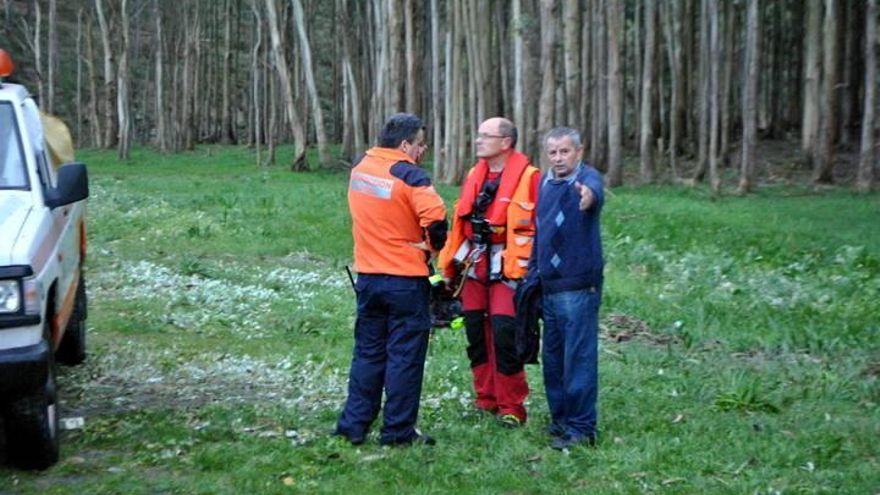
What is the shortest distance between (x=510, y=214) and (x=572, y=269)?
2.40ft

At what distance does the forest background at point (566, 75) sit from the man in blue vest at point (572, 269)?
19.0 meters

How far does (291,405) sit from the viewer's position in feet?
30.5

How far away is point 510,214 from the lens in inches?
330

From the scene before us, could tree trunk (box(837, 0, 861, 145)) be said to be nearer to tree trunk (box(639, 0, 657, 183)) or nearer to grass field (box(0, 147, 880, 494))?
tree trunk (box(639, 0, 657, 183))

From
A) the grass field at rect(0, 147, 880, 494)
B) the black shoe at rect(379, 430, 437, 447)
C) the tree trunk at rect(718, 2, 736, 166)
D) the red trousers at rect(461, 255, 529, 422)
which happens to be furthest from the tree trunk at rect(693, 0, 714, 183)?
the black shoe at rect(379, 430, 437, 447)

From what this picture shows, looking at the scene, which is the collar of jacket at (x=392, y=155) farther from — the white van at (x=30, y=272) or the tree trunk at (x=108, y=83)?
the tree trunk at (x=108, y=83)

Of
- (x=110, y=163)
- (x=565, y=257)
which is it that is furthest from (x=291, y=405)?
(x=110, y=163)

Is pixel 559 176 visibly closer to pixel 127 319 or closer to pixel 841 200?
pixel 127 319

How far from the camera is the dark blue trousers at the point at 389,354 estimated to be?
26.0ft

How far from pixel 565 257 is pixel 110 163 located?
40.4 m

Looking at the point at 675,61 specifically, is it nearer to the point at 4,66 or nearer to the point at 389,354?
→ the point at 4,66

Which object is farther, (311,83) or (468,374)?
(311,83)

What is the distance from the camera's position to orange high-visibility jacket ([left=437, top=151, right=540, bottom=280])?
834cm

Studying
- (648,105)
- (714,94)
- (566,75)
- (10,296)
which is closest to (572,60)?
(566,75)
